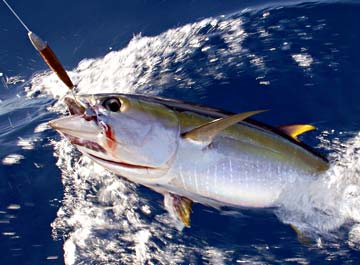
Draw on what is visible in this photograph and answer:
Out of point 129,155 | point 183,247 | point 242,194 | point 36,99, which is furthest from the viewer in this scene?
point 36,99

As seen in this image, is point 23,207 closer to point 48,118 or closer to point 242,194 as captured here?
point 48,118

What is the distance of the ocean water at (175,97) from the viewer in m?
3.18

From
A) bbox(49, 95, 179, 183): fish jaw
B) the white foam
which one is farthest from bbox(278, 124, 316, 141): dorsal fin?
the white foam

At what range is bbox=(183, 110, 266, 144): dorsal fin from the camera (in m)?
2.32

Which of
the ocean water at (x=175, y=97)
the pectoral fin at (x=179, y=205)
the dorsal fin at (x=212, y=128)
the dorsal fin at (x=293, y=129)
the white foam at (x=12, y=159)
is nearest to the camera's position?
the dorsal fin at (x=212, y=128)

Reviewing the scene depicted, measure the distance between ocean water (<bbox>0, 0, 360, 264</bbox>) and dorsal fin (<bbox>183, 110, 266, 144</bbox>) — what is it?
64cm

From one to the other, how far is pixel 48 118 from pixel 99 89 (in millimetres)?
573

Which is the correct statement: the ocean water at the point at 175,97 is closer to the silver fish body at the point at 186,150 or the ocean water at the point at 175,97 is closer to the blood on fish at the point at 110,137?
the silver fish body at the point at 186,150

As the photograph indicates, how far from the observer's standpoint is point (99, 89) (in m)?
5.01

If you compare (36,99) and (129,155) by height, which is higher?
(36,99)

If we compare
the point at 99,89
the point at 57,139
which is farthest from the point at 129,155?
the point at 99,89

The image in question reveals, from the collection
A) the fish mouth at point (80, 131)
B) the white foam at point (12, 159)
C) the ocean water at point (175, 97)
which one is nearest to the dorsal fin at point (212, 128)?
the fish mouth at point (80, 131)

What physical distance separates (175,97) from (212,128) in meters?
2.25

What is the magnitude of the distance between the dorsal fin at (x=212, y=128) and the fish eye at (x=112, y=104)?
0.35 meters
